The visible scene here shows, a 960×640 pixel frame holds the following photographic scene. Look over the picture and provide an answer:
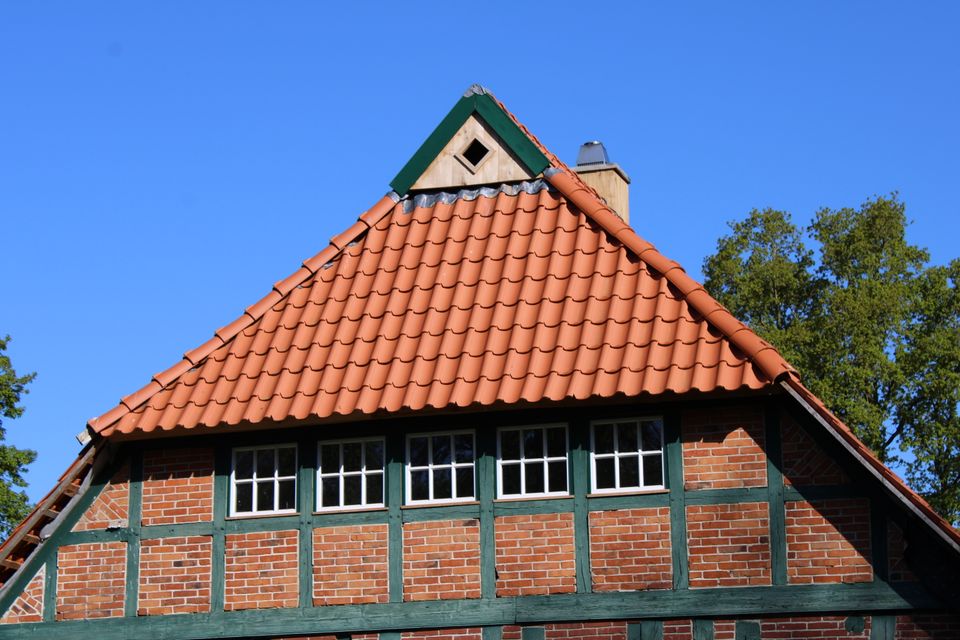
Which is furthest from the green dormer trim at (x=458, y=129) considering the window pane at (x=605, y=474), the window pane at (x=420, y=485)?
the window pane at (x=605, y=474)

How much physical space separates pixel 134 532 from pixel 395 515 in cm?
247

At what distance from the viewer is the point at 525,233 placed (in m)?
15.7

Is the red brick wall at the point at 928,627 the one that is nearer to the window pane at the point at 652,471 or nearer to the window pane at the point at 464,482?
the window pane at the point at 652,471

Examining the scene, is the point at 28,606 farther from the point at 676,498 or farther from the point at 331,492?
the point at 676,498

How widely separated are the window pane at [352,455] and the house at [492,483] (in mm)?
20

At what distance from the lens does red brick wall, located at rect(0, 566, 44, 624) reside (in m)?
14.6

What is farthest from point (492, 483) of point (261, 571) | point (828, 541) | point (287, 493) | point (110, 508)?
point (110, 508)

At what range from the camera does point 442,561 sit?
1373 centimetres

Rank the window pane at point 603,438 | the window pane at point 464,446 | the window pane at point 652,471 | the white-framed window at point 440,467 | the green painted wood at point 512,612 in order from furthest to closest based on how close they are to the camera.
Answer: the window pane at point 464,446 < the white-framed window at point 440,467 < the window pane at point 603,438 < the window pane at point 652,471 < the green painted wood at point 512,612

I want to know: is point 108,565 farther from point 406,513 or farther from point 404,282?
point 404,282

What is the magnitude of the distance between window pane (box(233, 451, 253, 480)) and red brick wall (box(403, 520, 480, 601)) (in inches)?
66.7

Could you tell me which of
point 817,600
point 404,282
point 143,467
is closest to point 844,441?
point 817,600

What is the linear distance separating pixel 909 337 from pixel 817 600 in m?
17.7

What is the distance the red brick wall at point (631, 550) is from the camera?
13.2 metres
